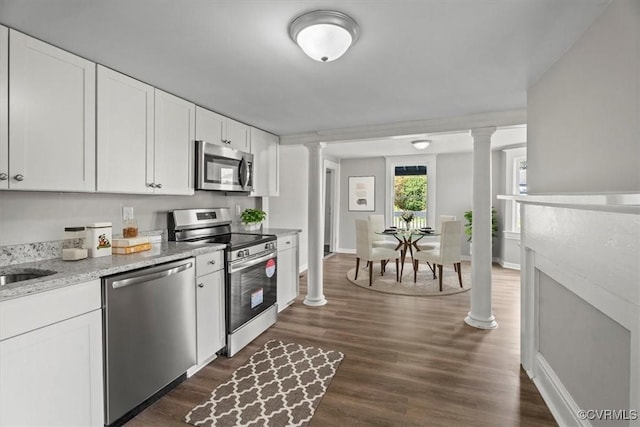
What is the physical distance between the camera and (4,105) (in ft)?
5.19

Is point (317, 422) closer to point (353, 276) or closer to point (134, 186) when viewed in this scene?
point (134, 186)

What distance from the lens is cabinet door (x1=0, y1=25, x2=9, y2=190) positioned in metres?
1.57

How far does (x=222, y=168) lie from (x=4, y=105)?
A: 167cm

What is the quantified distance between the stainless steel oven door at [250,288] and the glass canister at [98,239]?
0.91 metres

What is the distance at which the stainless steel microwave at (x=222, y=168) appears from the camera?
2859 millimetres

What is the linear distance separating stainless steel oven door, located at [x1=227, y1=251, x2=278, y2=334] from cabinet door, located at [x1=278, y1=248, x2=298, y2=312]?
0.66ft

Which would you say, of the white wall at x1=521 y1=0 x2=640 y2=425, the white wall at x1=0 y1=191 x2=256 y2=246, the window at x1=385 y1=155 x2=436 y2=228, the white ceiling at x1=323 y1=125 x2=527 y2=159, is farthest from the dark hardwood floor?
the window at x1=385 y1=155 x2=436 y2=228

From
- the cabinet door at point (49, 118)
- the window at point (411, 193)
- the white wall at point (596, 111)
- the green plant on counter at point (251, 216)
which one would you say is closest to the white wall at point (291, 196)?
the green plant on counter at point (251, 216)

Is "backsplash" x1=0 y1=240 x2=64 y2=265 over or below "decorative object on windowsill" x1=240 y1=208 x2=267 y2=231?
below

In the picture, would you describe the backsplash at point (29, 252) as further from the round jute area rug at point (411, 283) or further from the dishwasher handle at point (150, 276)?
the round jute area rug at point (411, 283)

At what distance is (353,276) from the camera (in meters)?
5.22

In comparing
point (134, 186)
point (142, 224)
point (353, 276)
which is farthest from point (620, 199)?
point (353, 276)

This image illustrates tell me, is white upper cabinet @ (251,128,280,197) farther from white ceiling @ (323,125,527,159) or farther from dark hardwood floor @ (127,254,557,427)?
dark hardwood floor @ (127,254,557,427)

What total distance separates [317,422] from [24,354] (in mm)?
1537
